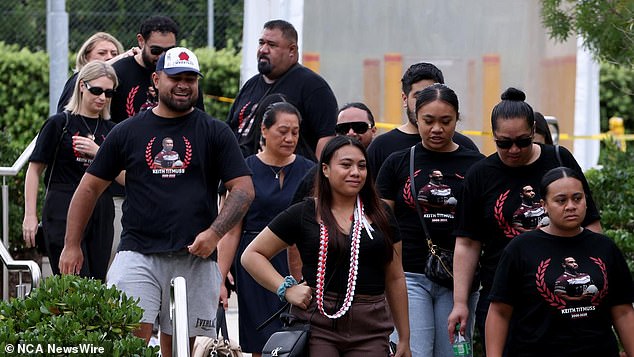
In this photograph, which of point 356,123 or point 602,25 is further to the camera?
point 602,25

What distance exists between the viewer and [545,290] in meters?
6.19

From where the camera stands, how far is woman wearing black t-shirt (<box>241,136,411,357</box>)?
6324 millimetres

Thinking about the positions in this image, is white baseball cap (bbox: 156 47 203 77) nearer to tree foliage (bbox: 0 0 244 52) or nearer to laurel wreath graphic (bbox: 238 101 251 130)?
laurel wreath graphic (bbox: 238 101 251 130)

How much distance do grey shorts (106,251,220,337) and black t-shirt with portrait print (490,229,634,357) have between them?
1.82 metres

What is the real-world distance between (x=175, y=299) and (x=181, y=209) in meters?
1.18

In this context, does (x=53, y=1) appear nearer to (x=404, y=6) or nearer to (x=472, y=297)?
(x=404, y=6)

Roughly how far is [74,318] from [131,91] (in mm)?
3253

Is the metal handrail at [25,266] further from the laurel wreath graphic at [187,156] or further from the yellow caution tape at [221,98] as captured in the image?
the yellow caution tape at [221,98]

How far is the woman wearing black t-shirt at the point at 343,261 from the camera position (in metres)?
6.32

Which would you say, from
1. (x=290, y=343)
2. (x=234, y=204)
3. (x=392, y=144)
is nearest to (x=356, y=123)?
(x=392, y=144)

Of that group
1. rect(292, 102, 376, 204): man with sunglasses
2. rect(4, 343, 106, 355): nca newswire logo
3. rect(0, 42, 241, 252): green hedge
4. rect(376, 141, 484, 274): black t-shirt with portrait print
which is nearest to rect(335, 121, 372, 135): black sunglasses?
rect(292, 102, 376, 204): man with sunglasses

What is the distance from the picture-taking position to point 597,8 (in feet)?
29.7

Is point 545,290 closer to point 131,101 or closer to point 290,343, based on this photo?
point 290,343

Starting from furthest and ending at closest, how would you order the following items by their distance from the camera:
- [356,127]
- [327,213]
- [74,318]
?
[356,127], [327,213], [74,318]
